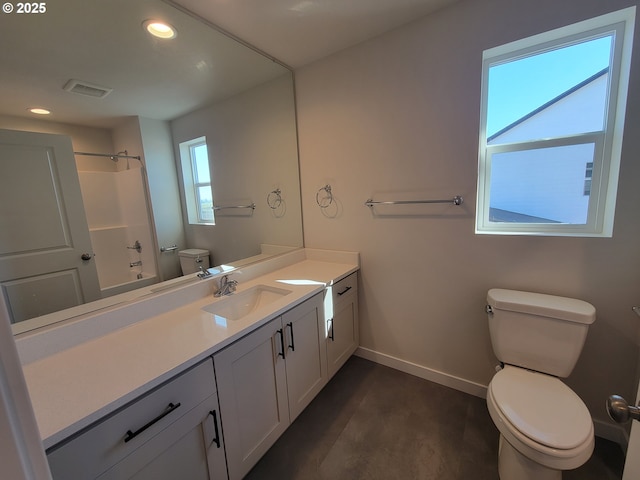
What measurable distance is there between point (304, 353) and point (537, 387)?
1.17 m

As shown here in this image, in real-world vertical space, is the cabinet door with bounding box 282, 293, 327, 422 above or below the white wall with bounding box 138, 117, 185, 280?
below

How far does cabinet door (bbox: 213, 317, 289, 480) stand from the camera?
115 cm

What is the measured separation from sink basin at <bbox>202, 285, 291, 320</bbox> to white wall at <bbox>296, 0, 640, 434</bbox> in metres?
0.72

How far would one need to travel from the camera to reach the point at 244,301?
1.74 metres

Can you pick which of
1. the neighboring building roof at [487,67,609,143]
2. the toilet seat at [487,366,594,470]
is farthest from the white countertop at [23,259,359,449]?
the neighboring building roof at [487,67,609,143]

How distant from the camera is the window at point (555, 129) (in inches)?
54.2

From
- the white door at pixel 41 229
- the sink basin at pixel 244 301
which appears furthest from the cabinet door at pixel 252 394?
the white door at pixel 41 229

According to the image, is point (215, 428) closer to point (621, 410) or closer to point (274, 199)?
point (621, 410)

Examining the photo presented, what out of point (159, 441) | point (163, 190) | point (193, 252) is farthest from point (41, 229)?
point (159, 441)

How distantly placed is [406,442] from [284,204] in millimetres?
1815

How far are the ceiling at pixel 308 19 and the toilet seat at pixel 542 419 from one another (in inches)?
82.2

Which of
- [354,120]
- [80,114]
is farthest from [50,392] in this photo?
[354,120]

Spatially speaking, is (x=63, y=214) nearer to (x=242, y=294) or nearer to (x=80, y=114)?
(x=80, y=114)

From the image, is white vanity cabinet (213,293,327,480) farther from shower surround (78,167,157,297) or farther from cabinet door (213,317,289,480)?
shower surround (78,167,157,297)
